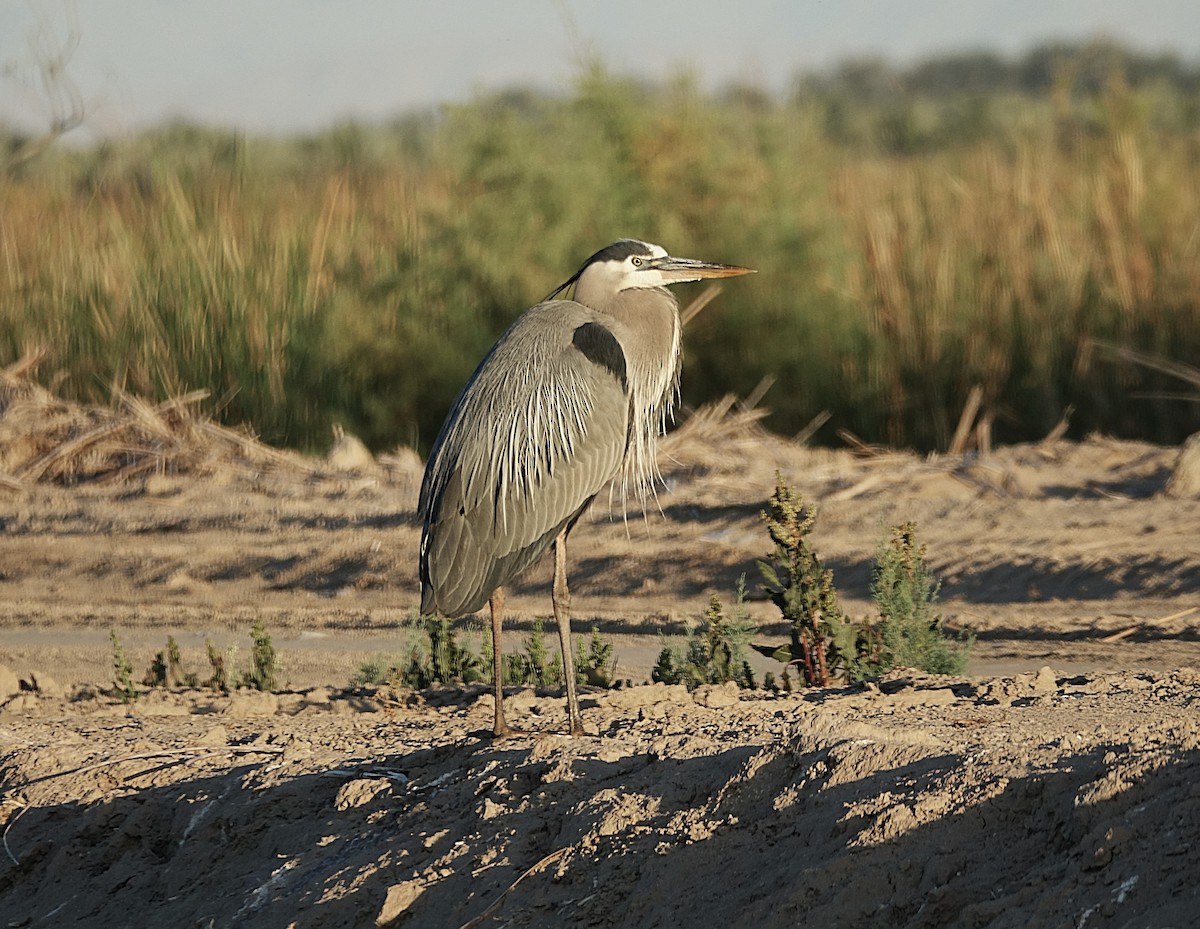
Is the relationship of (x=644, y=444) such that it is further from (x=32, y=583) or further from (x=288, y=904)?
(x=32, y=583)

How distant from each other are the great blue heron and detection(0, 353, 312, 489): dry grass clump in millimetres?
5360

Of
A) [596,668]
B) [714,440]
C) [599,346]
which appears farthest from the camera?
[714,440]

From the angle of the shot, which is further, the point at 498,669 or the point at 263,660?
the point at 263,660

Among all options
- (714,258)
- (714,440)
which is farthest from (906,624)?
(714,258)

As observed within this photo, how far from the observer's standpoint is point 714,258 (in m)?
11.6

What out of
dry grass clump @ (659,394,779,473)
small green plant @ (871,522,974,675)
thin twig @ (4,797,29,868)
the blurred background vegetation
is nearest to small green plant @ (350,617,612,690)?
small green plant @ (871,522,974,675)

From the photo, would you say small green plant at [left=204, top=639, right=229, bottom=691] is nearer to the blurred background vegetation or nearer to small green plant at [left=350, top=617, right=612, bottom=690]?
small green plant at [left=350, top=617, right=612, bottom=690]

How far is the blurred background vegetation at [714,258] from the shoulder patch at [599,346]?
222 inches

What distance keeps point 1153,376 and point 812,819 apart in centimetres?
771

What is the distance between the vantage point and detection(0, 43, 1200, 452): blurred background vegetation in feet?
35.3

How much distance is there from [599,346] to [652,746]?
161cm

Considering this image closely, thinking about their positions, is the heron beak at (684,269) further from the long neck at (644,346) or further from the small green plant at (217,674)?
the small green plant at (217,674)

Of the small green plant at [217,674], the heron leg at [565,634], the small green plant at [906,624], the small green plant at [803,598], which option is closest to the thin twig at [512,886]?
the heron leg at [565,634]

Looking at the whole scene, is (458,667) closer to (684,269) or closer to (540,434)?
(540,434)
